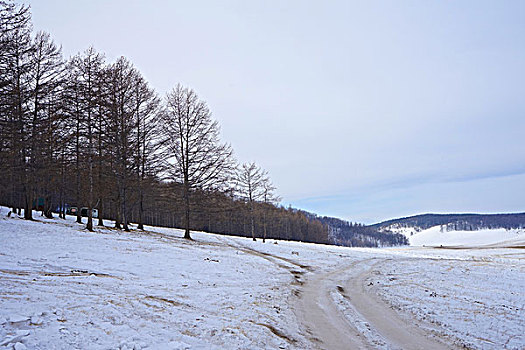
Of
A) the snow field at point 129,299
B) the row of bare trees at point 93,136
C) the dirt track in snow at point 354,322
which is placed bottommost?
the dirt track in snow at point 354,322

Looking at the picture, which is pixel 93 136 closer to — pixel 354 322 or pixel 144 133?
pixel 144 133

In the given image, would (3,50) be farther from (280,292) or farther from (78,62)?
(280,292)

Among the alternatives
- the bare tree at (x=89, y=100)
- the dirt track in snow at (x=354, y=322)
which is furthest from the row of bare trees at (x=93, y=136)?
the dirt track in snow at (x=354, y=322)

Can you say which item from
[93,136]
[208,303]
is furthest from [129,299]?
[93,136]

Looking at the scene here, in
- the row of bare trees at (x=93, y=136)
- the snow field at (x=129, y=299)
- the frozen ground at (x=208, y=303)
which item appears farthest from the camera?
the row of bare trees at (x=93, y=136)

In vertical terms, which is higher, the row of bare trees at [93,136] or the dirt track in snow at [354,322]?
the row of bare trees at [93,136]

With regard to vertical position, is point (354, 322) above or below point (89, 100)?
below

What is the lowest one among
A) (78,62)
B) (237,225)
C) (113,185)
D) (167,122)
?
(237,225)

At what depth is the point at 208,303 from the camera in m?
9.59

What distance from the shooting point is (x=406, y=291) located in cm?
1341

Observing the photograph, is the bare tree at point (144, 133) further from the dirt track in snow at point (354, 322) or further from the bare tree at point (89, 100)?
the dirt track in snow at point (354, 322)

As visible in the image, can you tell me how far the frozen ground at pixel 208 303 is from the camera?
6570 millimetres

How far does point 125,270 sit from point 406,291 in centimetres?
1043

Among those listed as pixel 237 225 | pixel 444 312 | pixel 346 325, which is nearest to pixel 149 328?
pixel 346 325
